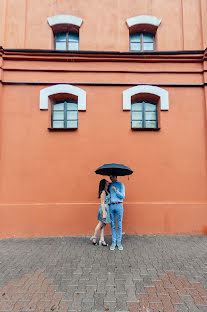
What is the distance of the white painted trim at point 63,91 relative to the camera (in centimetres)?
607

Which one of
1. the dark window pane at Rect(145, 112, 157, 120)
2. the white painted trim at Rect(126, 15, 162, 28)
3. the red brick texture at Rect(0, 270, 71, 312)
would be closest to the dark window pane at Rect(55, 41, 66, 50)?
the white painted trim at Rect(126, 15, 162, 28)

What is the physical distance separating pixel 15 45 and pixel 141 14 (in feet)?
14.6

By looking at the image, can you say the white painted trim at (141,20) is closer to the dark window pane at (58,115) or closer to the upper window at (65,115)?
the upper window at (65,115)

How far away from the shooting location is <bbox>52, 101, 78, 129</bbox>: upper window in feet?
20.8

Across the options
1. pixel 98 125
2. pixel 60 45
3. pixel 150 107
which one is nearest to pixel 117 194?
pixel 98 125

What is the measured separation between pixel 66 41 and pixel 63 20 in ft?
2.00

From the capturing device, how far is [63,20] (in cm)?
643

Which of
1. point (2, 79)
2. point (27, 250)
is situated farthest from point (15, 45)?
point (27, 250)

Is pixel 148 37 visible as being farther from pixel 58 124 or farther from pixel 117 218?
pixel 117 218

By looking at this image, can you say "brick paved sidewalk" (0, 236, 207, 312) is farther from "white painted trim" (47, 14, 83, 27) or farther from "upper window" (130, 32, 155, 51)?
"white painted trim" (47, 14, 83, 27)

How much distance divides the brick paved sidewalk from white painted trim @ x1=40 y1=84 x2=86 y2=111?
13.4 ft

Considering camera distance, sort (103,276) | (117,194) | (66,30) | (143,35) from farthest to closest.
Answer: (143,35), (66,30), (117,194), (103,276)

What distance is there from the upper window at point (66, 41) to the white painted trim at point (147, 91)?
2622 mm

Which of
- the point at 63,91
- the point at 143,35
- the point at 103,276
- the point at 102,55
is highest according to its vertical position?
the point at 143,35
